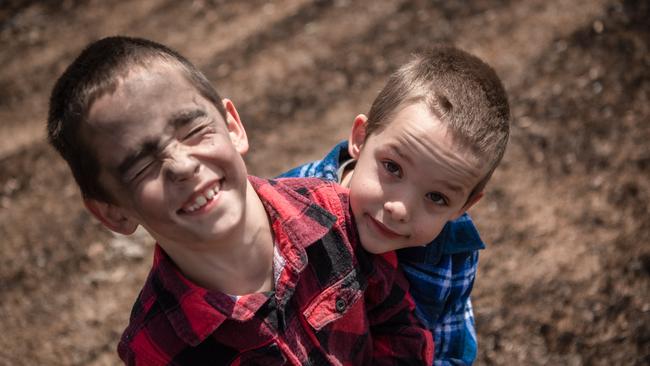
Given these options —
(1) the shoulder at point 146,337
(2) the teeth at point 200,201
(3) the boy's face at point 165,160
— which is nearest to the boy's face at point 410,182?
(3) the boy's face at point 165,160

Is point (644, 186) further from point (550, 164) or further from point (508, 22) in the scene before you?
point (508, 22)

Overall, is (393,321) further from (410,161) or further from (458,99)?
(458,99)

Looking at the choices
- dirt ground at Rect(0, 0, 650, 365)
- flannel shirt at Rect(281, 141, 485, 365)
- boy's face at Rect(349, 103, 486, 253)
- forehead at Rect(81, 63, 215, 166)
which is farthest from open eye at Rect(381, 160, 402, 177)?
dirt ground at Rect(0, 0, 650, 365)

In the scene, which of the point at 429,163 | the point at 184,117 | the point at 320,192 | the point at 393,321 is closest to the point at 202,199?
the point at 184,117

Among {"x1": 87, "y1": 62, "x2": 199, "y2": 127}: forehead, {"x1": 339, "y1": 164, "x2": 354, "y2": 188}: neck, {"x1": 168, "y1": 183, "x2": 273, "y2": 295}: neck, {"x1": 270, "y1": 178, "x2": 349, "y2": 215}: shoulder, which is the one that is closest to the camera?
{"x1": 87, "y1": 62, "x2": 199, "y2": 127}: forehead

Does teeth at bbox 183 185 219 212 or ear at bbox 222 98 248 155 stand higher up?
ear at bbox 222 98 248 155

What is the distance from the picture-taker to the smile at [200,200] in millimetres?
1609

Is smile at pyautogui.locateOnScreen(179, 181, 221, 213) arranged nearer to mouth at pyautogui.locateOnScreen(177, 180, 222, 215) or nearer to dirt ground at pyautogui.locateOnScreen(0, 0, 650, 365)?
mouth at pyautogui.locateOnScreen(177, 180, 222, 215)

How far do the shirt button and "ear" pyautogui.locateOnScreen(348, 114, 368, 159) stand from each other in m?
0.60

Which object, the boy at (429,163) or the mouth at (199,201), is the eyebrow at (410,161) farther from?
the mouth at (199,201)

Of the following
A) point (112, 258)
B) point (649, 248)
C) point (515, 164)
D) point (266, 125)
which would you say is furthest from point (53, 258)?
point (649, 248)

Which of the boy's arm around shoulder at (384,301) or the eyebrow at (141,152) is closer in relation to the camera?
the eyebrow at (141,152)

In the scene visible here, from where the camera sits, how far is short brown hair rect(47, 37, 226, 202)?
1540 millimetres

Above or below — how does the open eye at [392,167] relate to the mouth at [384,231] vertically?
above
